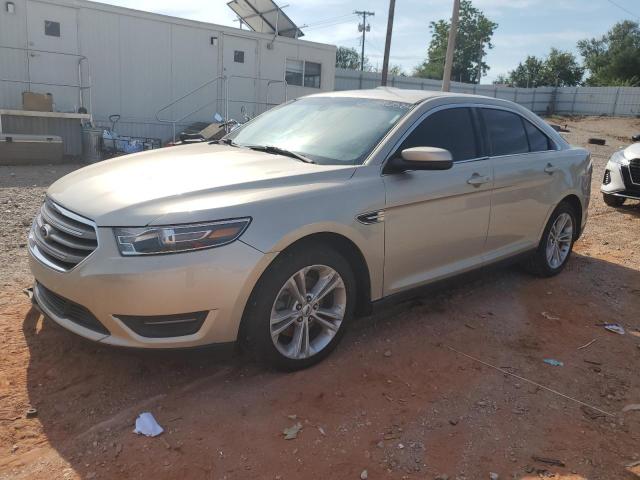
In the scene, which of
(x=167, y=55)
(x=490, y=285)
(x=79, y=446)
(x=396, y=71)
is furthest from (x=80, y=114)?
(x=396, y=71)

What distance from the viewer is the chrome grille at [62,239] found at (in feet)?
9.43

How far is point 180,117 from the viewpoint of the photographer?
16.1m

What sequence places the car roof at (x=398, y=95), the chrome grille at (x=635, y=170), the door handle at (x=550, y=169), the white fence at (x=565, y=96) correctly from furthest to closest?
the white fence at (x=565, y=96) < the chrome grille at (x=635, y=170) < the door handle at (x=550, y=169) < the car roof at (x=398, y=95)

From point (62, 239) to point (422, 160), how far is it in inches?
86.4

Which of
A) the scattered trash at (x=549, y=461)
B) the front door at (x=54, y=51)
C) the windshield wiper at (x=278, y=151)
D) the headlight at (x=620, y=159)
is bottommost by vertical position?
the scattered trash at (x=549, y=461)

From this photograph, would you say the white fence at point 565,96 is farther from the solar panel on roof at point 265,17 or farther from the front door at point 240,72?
the front door at point 240,72

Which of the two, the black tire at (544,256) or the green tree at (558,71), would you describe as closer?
the black tire at (544,256)

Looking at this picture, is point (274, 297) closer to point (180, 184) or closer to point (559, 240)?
point (180, 184)

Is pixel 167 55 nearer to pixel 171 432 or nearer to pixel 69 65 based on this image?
pixel 69 65

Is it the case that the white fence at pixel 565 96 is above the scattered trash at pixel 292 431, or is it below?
above

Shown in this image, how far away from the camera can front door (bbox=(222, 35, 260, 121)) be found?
16.5m

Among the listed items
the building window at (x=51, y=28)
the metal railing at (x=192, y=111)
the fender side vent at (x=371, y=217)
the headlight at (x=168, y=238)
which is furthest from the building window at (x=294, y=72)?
the headlight at (x=168, y=238)

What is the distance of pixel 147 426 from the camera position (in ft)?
9.09

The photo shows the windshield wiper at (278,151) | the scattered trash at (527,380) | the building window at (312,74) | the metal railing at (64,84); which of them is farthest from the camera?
the building window at (312,74)
